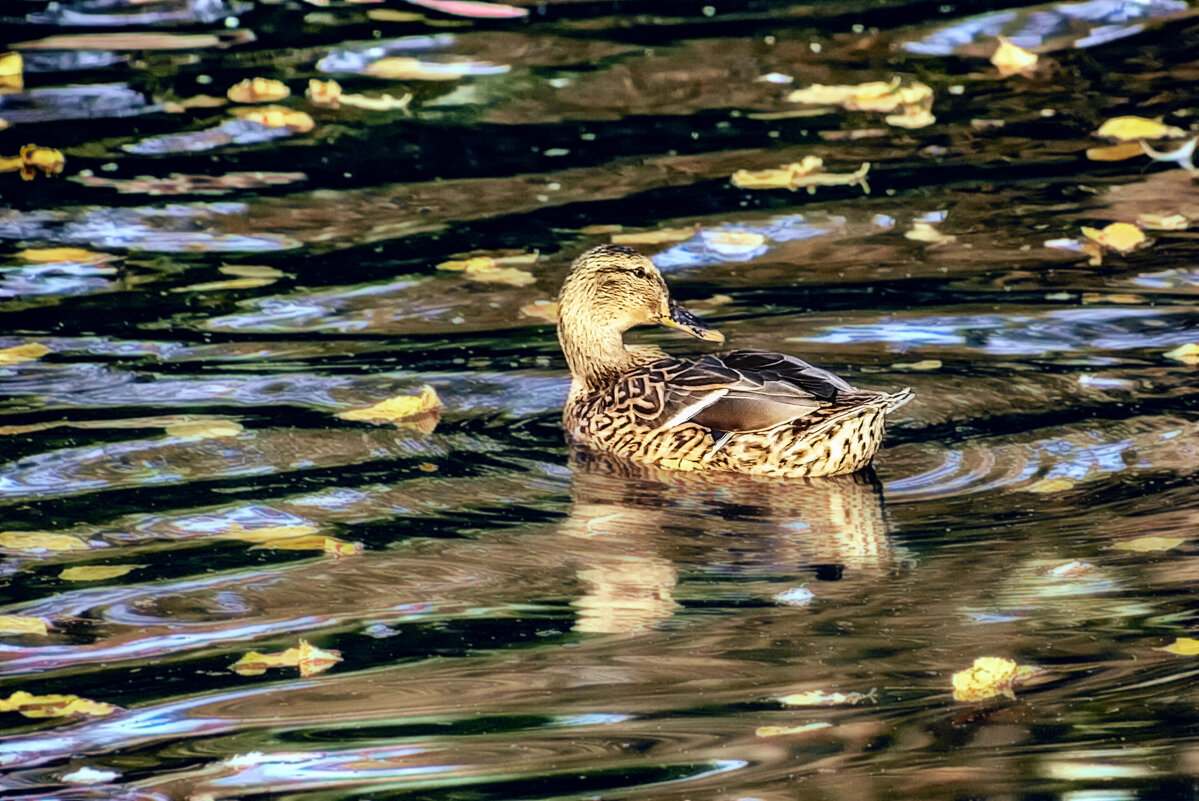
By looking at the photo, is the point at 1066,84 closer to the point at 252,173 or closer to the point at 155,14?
the point at 252,173

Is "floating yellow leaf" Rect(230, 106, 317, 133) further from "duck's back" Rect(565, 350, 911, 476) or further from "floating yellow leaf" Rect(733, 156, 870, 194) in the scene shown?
"duck's back" Rect(565, 350, 911, 476)

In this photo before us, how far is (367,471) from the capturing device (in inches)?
319

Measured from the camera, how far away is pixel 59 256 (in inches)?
432

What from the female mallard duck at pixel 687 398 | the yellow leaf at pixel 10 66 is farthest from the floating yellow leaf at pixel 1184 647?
the yellow leaf at pixel 10 66

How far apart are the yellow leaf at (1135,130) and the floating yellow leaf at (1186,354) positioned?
388 cm

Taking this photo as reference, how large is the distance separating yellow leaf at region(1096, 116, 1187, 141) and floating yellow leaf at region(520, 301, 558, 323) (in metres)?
4.36

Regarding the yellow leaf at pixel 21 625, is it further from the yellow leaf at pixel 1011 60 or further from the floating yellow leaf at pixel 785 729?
the yellow leaf at pixel 1011 60

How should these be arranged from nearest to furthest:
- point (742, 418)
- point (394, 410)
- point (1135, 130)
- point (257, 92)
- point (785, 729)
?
point (785, 729), point (742, 418), point (394, 410), point (1135, 130), point (257, 92)

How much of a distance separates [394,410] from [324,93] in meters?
5.51

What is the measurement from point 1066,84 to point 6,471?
8.34 metres

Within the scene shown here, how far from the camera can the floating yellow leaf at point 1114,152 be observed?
12.3 metres

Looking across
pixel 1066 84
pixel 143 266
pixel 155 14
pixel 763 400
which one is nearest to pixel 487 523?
pixel 763 400

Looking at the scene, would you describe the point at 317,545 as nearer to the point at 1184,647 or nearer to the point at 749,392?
the point at 749,392

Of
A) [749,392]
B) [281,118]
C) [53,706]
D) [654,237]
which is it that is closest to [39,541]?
[53,706]
